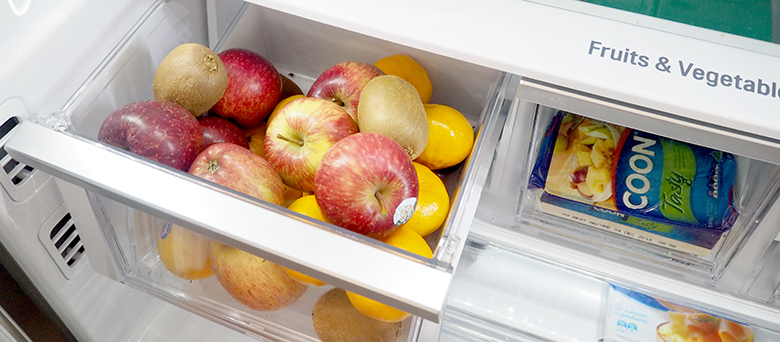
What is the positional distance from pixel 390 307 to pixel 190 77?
0.40 metres

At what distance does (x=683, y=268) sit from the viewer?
2.48ft

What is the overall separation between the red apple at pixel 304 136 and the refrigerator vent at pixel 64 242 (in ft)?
1.14

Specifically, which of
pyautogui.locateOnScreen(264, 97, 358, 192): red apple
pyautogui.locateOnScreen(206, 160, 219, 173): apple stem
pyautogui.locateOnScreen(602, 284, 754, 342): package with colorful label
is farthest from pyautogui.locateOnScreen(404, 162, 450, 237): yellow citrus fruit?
pyautogui.locateOnScreen(602, 284, 754, 342): package with colorful label

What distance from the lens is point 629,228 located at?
2.48 ft

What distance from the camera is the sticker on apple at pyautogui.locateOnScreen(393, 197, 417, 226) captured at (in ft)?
2.02

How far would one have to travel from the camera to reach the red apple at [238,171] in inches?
25.8

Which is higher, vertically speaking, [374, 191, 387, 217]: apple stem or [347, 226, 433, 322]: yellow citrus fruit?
[374, 191, 387, 217]: apple stem

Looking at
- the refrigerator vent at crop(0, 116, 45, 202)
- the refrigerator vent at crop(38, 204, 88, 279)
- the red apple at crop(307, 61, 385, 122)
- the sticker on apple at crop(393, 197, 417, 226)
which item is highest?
the red apple at crop(307, 61, 385, 122)

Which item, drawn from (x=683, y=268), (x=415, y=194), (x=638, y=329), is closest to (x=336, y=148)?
(x=415, y=194)

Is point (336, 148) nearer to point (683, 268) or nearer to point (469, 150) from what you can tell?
point (469, 150)

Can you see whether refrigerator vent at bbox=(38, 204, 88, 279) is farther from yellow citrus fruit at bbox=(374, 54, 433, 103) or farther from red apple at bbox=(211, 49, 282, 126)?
yellow citrus fruit at bbox=(374, 54, 433, 103)

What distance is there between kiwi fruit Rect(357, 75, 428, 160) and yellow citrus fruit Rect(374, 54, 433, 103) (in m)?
0.11

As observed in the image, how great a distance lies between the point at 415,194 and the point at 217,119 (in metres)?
0.34

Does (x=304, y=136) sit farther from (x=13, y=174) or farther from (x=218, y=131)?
(x=13, y=174)
